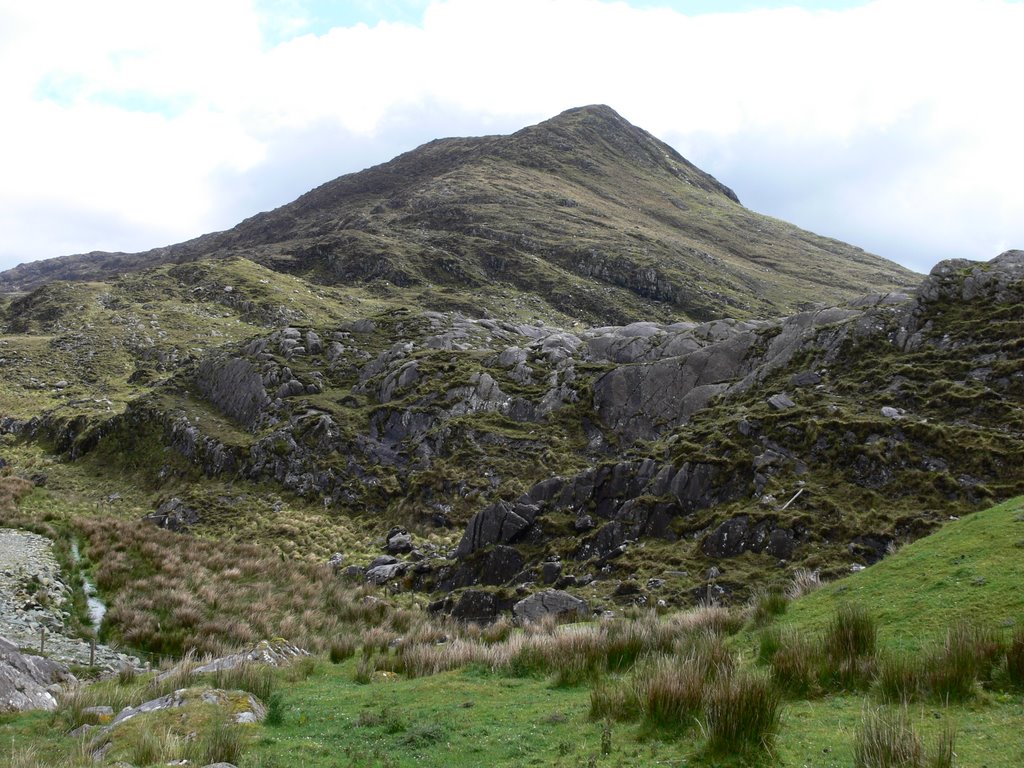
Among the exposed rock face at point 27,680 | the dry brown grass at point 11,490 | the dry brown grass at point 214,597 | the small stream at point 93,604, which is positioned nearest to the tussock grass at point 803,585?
the dry brown grass at point 214,597

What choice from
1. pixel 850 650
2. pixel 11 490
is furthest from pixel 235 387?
pixel 850 650

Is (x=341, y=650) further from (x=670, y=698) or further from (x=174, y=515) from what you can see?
(x=174, y=515)

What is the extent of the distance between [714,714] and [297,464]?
32724mm

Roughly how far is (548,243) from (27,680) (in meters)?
116

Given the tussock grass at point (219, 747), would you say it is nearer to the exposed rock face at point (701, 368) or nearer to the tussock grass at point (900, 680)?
the tussock grass at point (900, 680)

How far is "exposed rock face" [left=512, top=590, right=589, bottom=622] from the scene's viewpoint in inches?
631

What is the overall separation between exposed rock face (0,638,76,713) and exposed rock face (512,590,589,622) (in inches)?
377

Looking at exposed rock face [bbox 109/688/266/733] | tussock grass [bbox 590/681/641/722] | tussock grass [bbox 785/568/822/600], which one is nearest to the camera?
tussock grass [bbox 590/681/641/722]

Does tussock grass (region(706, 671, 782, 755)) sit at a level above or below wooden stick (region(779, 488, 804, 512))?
below

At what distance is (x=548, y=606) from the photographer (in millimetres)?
16797

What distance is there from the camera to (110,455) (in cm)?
4300

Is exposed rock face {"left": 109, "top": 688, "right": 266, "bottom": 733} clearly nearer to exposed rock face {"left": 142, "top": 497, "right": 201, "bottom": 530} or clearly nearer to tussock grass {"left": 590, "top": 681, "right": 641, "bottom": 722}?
tussock grass {"left": 590, "top": 681, "right": 641, "bottom": 722}

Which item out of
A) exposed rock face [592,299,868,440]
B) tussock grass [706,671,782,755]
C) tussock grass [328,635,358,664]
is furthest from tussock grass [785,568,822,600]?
exposed rock face [592,299,868,440]

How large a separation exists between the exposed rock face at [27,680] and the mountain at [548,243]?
243 ft
